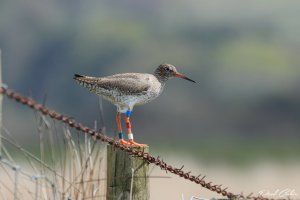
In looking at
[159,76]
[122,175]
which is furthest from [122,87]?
[122,175]

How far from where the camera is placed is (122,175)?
777 cm

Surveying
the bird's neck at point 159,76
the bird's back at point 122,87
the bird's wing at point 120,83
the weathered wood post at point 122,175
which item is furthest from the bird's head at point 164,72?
the weathered wood post at point 122,175

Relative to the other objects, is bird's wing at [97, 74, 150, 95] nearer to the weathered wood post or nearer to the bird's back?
the bird's back

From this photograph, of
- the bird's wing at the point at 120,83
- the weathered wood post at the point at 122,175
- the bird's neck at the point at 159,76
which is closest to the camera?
the weathered wood post at the point at 122,175

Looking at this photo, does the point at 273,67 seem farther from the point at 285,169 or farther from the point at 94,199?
the point at 94,199

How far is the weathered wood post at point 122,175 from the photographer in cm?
777

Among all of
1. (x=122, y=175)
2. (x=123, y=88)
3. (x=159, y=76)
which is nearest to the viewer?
(x=122, y=175)

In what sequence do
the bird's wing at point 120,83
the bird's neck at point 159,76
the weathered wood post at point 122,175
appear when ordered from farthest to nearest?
the bird's neck at point 159,76, the bird's wing at point 120,83, the weathered wood post at point 122,175

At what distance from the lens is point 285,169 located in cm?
2636

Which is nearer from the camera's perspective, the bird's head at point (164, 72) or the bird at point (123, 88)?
the bird at point (123, 88)

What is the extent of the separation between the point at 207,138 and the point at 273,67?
25.4 m

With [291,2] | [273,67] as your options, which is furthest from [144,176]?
[291,2]

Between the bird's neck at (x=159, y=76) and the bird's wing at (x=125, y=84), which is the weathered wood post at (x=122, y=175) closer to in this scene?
the bird's wing at (x=125, y=84)

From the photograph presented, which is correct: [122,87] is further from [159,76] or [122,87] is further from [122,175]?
[122,175]
